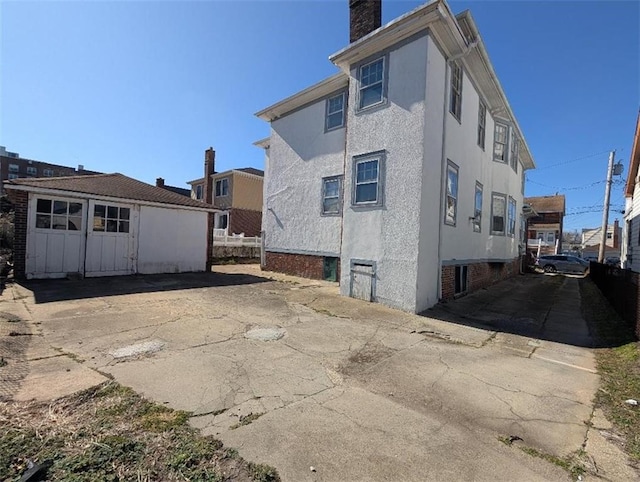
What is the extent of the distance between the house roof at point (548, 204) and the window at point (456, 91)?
36288 millimetres

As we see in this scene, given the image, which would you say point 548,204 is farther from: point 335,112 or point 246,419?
point 246,419

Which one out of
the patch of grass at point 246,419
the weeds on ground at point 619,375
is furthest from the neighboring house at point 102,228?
the weeds on ground at point 619,375

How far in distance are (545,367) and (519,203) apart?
53.0ft

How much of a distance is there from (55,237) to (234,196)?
16.5m

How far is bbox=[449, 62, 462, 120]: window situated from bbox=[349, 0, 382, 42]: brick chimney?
9.22 ft

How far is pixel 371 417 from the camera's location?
312cm

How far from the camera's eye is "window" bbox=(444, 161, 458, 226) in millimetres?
9328

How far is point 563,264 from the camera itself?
2545cm

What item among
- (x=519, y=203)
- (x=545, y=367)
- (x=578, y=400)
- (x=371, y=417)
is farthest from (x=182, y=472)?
(x=519, y=203)

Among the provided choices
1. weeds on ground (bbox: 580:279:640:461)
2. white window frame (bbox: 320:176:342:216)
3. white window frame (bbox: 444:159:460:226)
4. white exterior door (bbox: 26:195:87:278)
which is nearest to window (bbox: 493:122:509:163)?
white window frame (bbox: 444:159:460:226)

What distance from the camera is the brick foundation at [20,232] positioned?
937cm

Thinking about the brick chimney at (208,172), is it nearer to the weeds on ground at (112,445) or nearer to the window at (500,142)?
the window at (500,142)

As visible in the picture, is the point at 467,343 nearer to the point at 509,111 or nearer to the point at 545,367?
the point at 545,367

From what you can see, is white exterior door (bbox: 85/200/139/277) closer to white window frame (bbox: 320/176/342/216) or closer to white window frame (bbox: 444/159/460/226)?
white window frame (bbox: 320/176/342/216)
